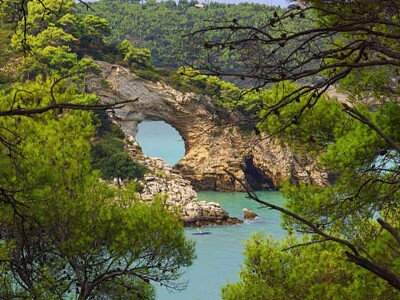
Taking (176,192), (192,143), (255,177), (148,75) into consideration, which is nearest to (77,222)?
(176,192)

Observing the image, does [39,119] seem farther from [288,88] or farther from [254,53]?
[254,53]

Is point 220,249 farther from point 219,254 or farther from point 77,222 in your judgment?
point 77,222

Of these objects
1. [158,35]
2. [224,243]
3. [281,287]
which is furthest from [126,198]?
[158,35]

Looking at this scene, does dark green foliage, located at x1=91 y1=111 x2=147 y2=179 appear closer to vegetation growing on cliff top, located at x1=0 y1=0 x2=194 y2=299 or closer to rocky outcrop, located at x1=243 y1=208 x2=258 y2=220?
rocky outcrop, located at x1=243 y1=208 x2=258 y2=220

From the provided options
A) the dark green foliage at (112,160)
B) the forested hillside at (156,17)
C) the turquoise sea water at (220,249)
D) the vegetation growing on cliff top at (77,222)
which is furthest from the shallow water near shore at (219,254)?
the forested hillside at (156,17)

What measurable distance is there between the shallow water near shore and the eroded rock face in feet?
17.5

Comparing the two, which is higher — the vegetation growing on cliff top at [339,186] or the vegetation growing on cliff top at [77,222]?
the vegetation growing on cliff top at [77,222]

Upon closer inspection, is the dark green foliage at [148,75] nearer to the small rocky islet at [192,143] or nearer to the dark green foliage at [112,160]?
the small rocky islet at [192,143]

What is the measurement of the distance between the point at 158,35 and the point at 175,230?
233 feet

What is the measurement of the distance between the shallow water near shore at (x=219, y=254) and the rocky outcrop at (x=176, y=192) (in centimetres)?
104

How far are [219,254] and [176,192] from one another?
1200cm

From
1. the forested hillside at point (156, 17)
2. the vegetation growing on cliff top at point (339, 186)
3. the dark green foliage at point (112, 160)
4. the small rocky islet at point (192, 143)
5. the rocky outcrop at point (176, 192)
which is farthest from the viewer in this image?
the forested hillside at point (156, 17)

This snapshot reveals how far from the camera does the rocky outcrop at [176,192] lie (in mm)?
38594

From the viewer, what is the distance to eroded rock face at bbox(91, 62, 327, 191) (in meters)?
49.1
